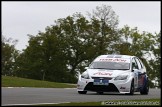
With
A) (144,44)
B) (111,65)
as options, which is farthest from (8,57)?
(111,65)

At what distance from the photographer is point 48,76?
7138cm

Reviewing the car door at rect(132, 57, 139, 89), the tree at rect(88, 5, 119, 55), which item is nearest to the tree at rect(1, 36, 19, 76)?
the tree at rect(88, 5, 119, 55)

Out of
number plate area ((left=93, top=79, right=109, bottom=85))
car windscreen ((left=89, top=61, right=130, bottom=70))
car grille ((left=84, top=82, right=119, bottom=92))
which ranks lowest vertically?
car grille ((left=84, top=82, right=119, bottom=92))

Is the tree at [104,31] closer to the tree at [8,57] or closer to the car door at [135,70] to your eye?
the tree at [8,57]

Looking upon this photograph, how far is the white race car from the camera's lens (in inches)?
699

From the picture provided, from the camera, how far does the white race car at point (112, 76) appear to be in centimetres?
1777

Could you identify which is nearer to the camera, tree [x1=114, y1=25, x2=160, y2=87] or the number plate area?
the number plate area

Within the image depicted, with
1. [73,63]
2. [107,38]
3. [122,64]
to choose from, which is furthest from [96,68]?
[73,63]

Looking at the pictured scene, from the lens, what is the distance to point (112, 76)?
17828 mm

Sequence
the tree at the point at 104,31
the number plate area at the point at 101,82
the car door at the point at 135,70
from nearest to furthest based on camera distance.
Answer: the number plate area at the point at 101,82 < the car door at the point at 135,70 < the tree at the point at 104,31

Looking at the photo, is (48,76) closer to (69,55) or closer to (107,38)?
(69,55)

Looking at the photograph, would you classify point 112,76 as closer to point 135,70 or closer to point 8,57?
point 135,70

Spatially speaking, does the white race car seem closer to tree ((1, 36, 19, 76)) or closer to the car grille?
the car grille

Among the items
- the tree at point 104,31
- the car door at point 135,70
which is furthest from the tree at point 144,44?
the car door at point 135,70
